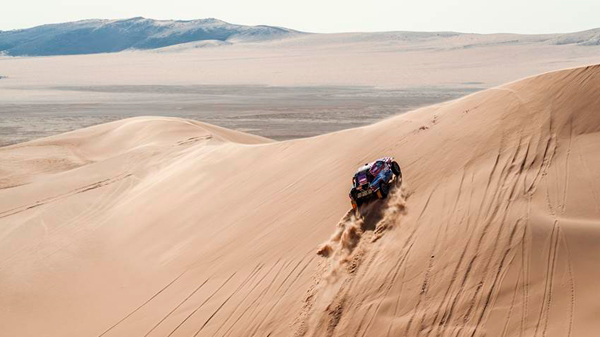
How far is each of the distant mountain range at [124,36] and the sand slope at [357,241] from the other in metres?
127

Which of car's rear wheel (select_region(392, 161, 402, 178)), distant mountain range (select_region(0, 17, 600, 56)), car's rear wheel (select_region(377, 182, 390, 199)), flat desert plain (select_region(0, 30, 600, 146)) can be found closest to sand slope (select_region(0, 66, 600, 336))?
car's rear wheel (select_region(377, 182, 390, 199))

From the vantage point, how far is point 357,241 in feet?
28.3

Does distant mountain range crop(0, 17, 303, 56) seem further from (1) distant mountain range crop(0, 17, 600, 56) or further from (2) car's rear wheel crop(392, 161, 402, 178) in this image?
(2) car's rear wheel crop(392, 161, 402, 178)

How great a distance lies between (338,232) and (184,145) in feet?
39.4

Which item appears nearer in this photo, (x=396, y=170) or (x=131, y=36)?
(x=396, y=170)

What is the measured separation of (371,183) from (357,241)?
41.2 inches

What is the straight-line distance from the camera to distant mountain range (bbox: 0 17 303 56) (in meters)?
142

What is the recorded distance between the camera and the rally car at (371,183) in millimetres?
9188

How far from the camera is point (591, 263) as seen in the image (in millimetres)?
7039

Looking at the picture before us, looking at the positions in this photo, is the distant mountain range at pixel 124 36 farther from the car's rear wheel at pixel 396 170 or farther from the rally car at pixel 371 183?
the rally car at pixel 371 183

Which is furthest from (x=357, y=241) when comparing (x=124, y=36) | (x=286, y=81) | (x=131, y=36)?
(x=124, y=36)

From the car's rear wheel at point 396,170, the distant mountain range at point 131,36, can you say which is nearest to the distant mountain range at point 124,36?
the distant mountain range at point 131,36

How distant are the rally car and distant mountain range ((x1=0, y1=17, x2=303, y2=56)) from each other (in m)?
130

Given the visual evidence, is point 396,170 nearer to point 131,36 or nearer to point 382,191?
point 382,191
